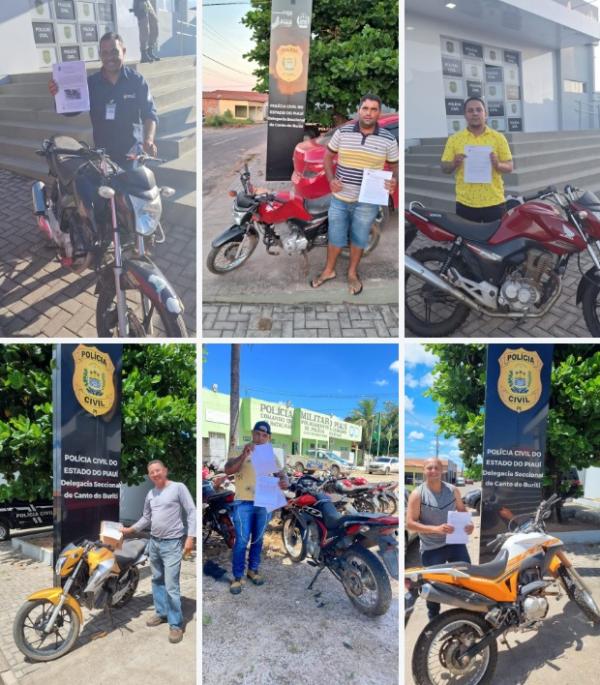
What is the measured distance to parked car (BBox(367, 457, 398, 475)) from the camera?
3051 millimetres

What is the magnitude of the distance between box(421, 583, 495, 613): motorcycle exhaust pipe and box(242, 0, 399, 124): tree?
2778 mm

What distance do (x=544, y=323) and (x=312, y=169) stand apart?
5.43ft

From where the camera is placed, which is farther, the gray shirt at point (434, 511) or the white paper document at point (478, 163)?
the white paper document at point (478, 163)

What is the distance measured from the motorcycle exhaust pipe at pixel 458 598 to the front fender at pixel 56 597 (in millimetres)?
1815

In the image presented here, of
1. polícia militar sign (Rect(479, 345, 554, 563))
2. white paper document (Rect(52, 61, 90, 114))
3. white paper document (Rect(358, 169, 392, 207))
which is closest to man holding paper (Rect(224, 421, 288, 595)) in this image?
polícia militar sign (Rect(479, 345, 554, 563))

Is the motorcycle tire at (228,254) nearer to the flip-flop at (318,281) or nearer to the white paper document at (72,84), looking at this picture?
the flip-flop at (318,281)

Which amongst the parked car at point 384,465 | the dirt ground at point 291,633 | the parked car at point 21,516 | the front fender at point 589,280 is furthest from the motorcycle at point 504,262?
the parked car at point 21,516

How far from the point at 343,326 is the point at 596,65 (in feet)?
7.48

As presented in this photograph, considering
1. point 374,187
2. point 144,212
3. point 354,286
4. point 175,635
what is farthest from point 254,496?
point 374,187

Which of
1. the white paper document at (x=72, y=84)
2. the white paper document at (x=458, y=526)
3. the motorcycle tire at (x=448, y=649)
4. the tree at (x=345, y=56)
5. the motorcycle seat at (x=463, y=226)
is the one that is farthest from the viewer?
the tree at (x=345, y=56)

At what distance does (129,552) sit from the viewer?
3115 mm

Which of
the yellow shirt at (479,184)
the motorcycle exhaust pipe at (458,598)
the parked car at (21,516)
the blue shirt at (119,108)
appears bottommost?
the parked car at (21,516)

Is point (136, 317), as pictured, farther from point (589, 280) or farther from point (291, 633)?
point (589, 280)

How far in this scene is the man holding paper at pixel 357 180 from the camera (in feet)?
10.1
